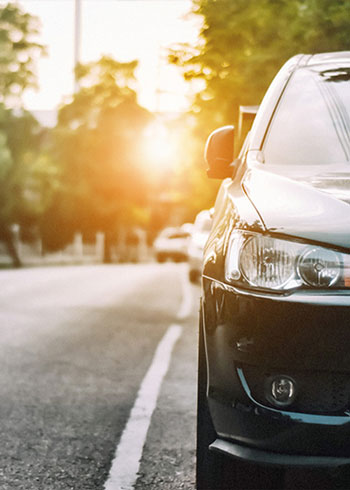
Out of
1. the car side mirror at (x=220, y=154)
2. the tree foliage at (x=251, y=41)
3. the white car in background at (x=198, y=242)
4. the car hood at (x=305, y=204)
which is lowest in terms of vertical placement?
the white car in background at (x=198, y=242)

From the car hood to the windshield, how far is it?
0.33 metres

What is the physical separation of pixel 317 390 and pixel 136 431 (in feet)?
7.01

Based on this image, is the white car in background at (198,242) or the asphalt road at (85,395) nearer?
the asphalt road at (85,395)

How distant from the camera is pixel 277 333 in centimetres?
271

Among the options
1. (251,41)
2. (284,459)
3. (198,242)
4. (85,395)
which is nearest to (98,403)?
(85,395)

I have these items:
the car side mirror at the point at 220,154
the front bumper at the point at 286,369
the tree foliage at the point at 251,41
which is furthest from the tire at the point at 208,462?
the tree foliage at the point at 251,41

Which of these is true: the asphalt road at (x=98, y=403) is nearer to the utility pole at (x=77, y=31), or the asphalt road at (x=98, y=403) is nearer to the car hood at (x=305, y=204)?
the car hood at (x=305, y=204)

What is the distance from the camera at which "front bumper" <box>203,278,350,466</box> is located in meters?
2.65

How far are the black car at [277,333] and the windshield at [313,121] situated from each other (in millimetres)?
385

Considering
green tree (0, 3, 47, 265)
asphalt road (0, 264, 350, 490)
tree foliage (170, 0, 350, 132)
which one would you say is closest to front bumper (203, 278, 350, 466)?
asphalt road (0, 264, 350, 490)

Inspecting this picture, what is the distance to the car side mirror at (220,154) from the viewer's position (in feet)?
13.6

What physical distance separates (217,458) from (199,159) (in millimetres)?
10096

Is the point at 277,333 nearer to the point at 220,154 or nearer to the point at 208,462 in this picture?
the point at 208,462

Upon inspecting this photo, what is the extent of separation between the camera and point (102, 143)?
154 feet
